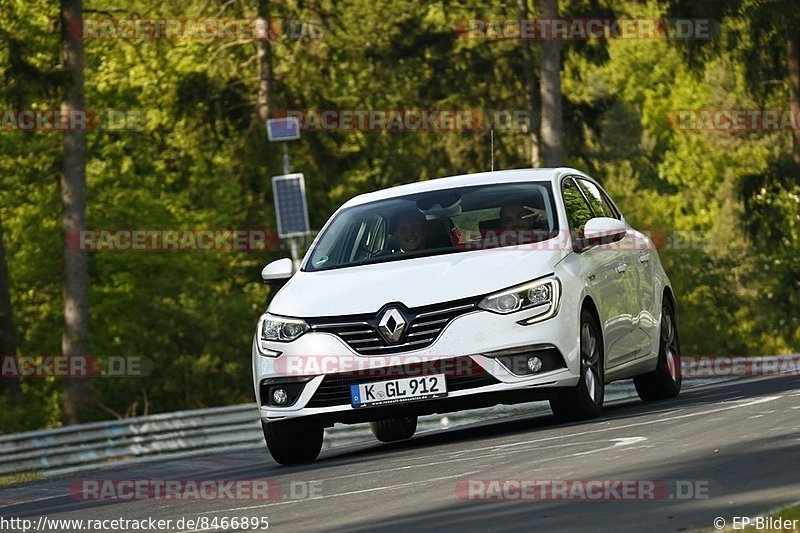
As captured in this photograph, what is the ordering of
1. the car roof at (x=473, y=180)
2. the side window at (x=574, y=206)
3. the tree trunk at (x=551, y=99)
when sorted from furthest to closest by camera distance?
the tree trunk at (x=551, y=99)
the car roof at (x=473, y=180)
the side window at (x=574, y=206)

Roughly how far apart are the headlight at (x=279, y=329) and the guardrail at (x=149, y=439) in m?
6.77

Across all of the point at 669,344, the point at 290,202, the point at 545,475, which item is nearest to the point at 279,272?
the point at 669,344

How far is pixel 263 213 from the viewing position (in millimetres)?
50500

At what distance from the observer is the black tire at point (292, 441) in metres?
12.7

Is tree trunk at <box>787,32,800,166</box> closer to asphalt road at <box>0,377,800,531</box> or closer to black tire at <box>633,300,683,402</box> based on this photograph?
black tire at <box>633,300,683,402</box>

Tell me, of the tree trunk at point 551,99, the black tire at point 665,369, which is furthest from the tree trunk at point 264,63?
the black tire at point 665,369

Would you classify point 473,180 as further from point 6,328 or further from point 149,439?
point 6,328

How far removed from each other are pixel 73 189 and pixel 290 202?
490 cm

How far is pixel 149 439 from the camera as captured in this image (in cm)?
2025

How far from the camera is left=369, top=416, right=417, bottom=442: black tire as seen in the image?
15.6m

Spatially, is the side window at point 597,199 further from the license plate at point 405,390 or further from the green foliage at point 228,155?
the green foliage at point 228,155

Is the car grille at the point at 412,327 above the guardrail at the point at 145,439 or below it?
above

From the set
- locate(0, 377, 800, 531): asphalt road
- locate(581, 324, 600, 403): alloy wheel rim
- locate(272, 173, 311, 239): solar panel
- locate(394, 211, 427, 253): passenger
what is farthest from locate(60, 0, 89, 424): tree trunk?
locate(581, 324, 600, 403): alloy wheel rim

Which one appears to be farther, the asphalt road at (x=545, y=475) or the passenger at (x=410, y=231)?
the passenger at (x=410, y=231)
